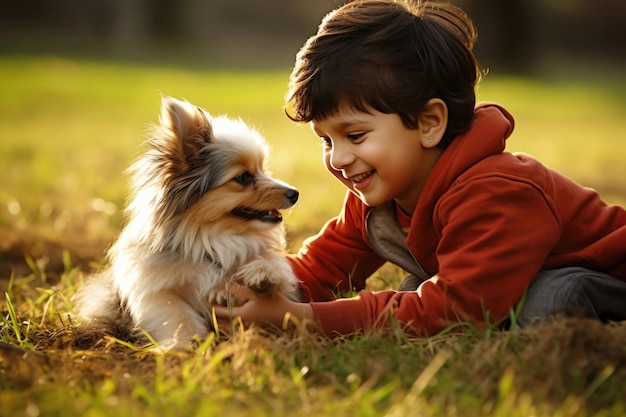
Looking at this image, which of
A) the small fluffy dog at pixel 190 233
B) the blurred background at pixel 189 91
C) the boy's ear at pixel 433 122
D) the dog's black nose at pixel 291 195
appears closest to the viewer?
the small fluffy dog at pixel 190 233

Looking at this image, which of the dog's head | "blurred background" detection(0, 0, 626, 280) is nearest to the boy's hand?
the dog's head

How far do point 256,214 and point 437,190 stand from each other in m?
0.89

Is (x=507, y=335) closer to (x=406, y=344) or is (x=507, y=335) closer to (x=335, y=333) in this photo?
(x=406, y=344)

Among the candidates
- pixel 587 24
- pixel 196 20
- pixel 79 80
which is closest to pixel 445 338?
pixel 79 80

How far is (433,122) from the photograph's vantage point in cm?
351

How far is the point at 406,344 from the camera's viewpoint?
10.0ft

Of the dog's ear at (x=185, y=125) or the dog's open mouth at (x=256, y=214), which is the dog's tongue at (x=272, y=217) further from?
the dog's ear at (x=185, y=125)

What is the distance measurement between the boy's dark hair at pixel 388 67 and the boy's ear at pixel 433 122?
4 centimetres

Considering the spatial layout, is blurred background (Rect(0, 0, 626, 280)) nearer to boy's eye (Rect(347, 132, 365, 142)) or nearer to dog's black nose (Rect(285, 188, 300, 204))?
dog's black nose (Rect(285, 188, 300, 204))

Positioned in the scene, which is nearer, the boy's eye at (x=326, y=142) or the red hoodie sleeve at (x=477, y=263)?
the red hoodie sleeve at (x=477, y=263)

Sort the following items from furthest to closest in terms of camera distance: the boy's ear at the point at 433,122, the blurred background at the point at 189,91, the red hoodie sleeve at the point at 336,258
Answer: the blurred background at the point at 189,91, the red hoodie sleeve at the point at 336,258, the boy's ear at the point at 433,122

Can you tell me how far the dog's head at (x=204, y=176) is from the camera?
357 centimetres

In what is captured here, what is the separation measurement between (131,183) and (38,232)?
7.09ft

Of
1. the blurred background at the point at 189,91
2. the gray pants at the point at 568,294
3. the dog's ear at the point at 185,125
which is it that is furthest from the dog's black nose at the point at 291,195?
the gray pants at the point at 568,294
